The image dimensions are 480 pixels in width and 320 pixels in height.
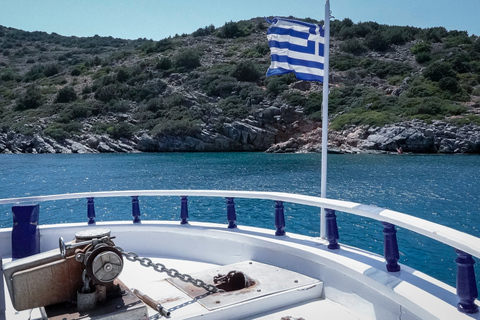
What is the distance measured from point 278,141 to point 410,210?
40455 millimetres

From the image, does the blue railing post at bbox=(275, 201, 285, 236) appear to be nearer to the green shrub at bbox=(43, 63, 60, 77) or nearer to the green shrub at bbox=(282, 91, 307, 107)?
the green shrub at bbox=(282, 91, 307, 107)

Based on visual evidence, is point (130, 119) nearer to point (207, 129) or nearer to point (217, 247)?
point (207, 129)

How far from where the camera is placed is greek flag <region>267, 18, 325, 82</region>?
5031 millimetres

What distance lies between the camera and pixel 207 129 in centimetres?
5734

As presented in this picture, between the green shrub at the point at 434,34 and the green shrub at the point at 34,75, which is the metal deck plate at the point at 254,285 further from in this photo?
the green shrub at the point at 34,75

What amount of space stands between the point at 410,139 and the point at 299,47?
149 ft

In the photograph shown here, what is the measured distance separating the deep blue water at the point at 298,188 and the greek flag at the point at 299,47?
243 inches

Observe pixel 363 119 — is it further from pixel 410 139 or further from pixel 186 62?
pixel 186 62

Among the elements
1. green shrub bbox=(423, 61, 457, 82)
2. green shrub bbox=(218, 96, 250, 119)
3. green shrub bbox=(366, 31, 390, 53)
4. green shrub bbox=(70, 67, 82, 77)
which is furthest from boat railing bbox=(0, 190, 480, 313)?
green shrub bbox=(70, 67, 82, 77)

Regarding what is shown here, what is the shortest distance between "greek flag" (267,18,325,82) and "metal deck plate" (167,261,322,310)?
7.83 ft

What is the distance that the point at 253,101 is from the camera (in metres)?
60.8

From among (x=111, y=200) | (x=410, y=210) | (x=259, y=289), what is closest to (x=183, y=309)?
(x=259, y=289)

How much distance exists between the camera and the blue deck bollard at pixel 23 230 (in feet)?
16.4

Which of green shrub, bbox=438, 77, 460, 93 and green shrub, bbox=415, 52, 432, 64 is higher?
green shrub, bbox=415, 52, 432, 64
